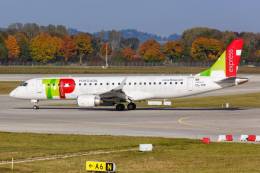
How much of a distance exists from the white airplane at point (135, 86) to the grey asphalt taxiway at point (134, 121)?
1175 millimetres

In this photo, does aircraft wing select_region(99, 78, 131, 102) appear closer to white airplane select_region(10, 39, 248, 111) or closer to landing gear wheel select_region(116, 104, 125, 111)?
white airplane select_region(10, 39, 248, 111)

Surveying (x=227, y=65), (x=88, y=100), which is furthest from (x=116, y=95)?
(x=227, y=65)

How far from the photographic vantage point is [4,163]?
2694 cm

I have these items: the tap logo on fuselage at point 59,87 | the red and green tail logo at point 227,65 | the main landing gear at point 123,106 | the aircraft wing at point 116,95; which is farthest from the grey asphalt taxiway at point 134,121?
the red and green tail logo at point 227,65

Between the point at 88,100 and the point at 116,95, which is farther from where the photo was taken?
the point at 116,95

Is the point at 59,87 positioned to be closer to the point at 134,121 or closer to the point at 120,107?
the point at 120,107

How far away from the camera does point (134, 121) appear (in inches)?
1809

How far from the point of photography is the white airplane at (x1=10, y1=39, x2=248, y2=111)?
54375 millimetres

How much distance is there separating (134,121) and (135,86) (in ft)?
34.0

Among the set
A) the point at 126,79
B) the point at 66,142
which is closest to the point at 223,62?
the point at 126,79

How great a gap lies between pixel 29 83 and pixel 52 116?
29.5ft

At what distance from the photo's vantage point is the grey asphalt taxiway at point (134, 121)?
39.4 meters

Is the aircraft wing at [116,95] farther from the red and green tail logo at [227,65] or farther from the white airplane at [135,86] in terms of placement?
the red and green tail logo at [227,65]

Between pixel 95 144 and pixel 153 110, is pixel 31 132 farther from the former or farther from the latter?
pixel 153 110
